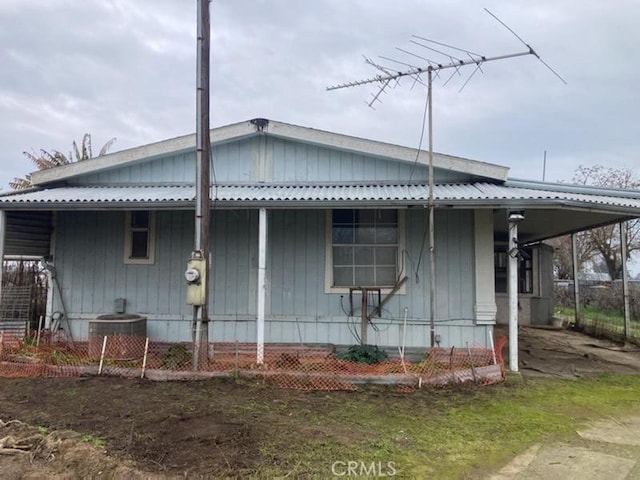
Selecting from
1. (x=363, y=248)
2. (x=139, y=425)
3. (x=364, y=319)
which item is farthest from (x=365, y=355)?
(x=139, y=425)

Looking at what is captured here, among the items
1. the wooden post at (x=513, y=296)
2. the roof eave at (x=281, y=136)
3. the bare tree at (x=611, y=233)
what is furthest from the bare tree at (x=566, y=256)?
the wooden post at (x=513, y=296)

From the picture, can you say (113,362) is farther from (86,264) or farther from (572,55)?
(572,55)

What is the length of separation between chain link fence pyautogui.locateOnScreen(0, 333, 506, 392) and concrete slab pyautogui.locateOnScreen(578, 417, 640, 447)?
1596 millimetres

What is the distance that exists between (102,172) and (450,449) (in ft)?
25.2

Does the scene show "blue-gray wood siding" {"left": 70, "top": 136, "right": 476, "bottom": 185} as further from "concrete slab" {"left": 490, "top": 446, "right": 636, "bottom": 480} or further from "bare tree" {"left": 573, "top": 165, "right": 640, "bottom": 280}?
"bare tree" {"left": 573, "top": 165, "right": 640, "bottom": 280}

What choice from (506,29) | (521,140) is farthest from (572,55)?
(521,140)

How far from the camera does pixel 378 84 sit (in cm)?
714

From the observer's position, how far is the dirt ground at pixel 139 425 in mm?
3549

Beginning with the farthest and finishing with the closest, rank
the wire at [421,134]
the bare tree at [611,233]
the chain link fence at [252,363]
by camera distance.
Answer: the bare tree at [611,233], the wire at [421,134], the chain link fence at [252,363]

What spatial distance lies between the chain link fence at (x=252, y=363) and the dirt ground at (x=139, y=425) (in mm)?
281

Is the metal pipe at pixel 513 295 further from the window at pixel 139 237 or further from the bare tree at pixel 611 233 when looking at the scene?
the bare tree at pixel 611 233

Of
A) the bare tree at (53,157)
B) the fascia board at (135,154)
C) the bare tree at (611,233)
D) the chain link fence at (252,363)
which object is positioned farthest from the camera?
the bare tree at (611,233)

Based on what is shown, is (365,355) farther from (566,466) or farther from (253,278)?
(566,466)

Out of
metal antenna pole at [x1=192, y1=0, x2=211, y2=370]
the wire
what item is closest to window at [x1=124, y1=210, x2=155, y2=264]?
metal antenna pole at [x1=192, y1=0, x2=211, y2=370]
